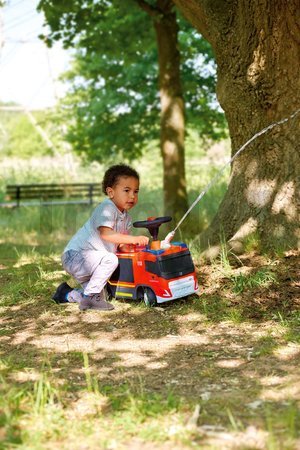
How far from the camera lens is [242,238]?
655cm

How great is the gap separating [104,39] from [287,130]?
23.0ft

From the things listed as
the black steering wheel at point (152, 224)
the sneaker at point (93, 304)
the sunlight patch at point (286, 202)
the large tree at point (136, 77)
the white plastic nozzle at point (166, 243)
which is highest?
the large tree at point (136, 77)

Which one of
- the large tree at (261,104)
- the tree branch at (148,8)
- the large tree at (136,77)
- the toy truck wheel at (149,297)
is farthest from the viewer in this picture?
the large tree at (136,77)

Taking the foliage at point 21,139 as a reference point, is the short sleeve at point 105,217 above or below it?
below

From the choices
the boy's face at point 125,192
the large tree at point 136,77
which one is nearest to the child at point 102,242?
the boy's face at point 125,192

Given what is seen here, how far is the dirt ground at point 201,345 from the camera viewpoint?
3.46 metres

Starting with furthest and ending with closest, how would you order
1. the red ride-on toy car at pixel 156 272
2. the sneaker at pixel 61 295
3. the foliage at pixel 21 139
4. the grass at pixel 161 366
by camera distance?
1. the foliage at pixel 21 139
2. the sneaker at pixel 61 295
3. the red ride-on toy car at pixel 156 272
4. the grass at pixel 161 366

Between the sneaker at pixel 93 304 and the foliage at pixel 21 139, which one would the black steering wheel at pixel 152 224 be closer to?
the sneaker at pixel 93 304

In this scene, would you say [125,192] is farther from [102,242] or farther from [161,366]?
[161,366]

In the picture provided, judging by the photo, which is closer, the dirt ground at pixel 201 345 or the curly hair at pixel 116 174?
the dirt ground at pixel 201 345

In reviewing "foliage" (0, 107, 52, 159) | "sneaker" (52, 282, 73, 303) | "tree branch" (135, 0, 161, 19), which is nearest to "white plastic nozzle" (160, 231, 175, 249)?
"sneaker" (52, 282, 73, 303)

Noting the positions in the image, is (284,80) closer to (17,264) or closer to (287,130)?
(287,130)

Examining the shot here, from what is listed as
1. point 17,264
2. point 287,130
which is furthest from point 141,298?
point 17,264

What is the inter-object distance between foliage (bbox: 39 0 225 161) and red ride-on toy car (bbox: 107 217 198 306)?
7.37m
